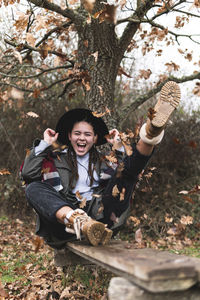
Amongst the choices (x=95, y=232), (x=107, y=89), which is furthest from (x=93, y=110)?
(x=95, y=232)

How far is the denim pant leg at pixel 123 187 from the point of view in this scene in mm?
2438

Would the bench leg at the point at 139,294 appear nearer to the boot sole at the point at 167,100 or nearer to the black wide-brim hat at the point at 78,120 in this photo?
the boot sole at the point at 167,100

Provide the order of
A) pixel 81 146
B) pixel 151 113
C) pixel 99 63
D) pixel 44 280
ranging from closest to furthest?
pixel 151 113
pixel 44 280
pixel 81 146
pixel 99 63

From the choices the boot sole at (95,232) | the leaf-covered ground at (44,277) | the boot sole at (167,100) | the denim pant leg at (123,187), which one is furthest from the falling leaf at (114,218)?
the boot sole at (167,100)

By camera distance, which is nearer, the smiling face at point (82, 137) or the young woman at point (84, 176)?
the young woman at point (84, 176)

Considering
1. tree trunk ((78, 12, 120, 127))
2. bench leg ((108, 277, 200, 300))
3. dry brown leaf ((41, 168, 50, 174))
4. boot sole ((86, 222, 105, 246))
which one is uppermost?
tree trunk ((78, 12, 120, 127))

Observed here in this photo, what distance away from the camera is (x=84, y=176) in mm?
3318

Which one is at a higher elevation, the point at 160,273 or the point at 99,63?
the point at 99,63

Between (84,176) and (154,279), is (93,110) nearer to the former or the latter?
(84,176)

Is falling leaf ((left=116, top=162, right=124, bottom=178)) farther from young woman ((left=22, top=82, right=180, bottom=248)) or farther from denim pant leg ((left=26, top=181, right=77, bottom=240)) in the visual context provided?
denim pant leg ((left=26, top=181, right=77, bottom=240))

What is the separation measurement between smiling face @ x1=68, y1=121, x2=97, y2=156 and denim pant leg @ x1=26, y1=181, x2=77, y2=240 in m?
0.65

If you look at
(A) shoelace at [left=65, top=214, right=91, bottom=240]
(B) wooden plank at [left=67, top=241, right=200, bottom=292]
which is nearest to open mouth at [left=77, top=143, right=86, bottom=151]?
(A) shoelace at [left=65, top=214, right=91, bottom=240]

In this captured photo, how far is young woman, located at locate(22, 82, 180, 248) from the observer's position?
225 cm

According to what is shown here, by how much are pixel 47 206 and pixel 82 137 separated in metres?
1.01
